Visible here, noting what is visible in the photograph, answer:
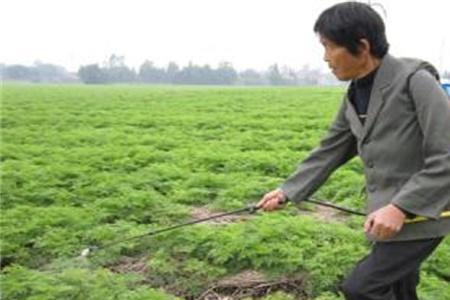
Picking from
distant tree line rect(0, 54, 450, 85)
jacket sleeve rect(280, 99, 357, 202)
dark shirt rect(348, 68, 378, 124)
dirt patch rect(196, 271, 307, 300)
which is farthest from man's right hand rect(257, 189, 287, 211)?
distant tree line rect(0, 54, 450, 85)

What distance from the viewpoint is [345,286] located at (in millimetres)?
3254

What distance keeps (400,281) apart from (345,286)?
41 centimetres

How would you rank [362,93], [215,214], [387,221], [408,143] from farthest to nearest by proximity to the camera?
[215,214] → [362,93] → [408,143] → [387,221]

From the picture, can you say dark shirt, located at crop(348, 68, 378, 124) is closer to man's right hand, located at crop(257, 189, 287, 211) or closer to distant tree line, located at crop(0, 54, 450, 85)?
man's right hand, located at crop(257, 189, 287, 211)

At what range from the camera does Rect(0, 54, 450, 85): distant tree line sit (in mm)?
103844

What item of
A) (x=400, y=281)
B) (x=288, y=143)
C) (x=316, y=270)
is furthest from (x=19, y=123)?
(x=400, y=281)

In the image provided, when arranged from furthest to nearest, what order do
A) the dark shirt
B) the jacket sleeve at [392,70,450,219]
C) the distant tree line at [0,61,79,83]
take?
the distant tree line at [0,61,79,83] → the dark shirt → the jacket sleeve at [392,70,450,219]

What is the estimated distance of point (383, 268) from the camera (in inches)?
126

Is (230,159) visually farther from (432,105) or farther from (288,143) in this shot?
(432,105)

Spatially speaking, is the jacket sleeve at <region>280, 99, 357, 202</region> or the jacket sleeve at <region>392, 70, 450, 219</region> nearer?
the jacket sleeve at <region>392, 70, 450, 219</region>

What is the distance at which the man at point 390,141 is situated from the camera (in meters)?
3.02

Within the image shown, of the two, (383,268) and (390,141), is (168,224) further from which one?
(390,141)

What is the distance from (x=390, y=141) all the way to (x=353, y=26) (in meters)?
0.51

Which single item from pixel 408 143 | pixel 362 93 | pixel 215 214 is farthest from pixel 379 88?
pixel 215 214
